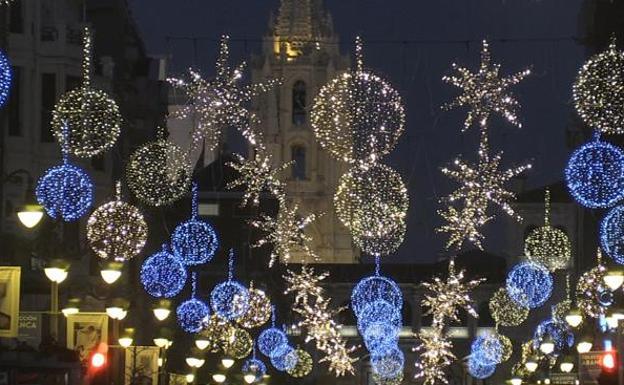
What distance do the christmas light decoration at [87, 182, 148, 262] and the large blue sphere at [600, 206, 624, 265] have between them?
819cm

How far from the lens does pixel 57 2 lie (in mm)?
51844

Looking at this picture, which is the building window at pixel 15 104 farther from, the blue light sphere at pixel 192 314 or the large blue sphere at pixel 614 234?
the large blue sphere at pixel 614 234

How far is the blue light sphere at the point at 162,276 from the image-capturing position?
1544 inches

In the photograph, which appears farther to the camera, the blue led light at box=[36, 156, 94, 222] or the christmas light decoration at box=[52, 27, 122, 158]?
the blue led light at box=[36, 156, 94, 222]

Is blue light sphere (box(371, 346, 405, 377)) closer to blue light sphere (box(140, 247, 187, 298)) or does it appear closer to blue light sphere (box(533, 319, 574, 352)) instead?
blue light sphere (box(533, 319, 574, 352))

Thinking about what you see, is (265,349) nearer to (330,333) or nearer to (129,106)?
(129,106)

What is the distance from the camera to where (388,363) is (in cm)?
8144

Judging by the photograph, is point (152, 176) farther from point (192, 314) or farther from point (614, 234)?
point (614, 234)

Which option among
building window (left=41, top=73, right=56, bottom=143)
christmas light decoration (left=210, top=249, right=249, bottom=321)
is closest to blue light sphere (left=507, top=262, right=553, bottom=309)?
christmas light decoration (left=210, top=249, right=249, bottom=321)

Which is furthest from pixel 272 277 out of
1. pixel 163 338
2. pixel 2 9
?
pixel 2 9

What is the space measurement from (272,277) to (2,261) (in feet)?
194

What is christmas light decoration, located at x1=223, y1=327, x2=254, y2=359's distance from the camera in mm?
55000

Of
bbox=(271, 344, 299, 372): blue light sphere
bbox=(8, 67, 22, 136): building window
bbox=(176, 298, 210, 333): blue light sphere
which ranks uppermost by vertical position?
bbox=(8, 67, 22, 136): building window

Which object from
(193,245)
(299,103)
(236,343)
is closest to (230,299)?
(193,245)
